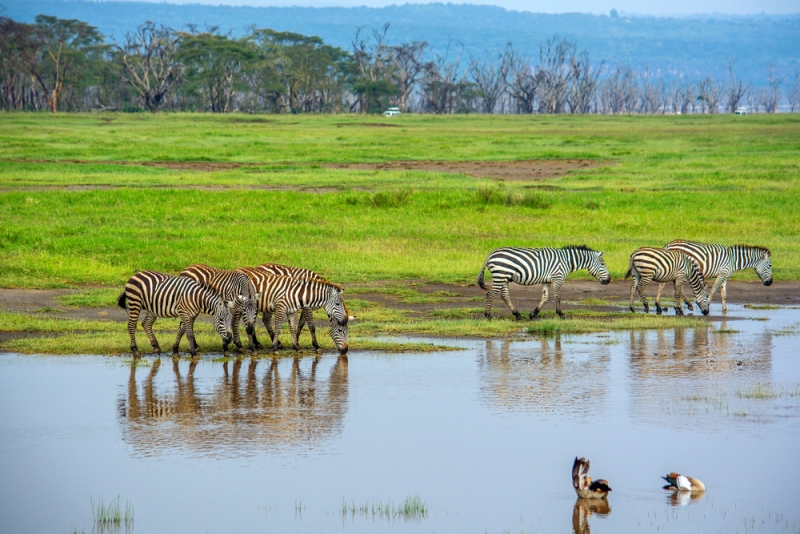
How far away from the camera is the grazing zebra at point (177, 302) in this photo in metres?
13.2

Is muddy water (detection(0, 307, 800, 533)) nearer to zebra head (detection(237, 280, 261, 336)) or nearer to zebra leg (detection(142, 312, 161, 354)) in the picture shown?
zebra head (detection(237, 280, 261, 336))

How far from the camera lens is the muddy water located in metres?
7.86

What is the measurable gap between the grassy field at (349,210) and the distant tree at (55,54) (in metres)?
47.6

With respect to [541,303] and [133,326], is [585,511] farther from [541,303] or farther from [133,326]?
[541,303]

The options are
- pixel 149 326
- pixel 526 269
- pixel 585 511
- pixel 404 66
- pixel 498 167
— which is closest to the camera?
pixel 585 511

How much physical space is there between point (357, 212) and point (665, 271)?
10582 millimetres

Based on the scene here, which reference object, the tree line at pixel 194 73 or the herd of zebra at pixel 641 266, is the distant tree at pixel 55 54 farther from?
the herd of zebra at pixel 641 266

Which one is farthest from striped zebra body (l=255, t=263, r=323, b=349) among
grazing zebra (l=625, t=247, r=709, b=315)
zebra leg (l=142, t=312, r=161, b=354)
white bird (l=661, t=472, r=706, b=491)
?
white bird (l=661, t=472, r=706, b=491)

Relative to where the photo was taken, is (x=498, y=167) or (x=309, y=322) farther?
(x=498, y=167)

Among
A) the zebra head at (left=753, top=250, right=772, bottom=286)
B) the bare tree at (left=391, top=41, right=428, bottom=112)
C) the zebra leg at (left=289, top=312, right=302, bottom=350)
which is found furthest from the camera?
the bare tree at (left=391, top=41, right=428, bottom=112)

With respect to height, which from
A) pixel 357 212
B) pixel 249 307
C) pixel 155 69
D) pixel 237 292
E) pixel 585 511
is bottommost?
pixel 585 511

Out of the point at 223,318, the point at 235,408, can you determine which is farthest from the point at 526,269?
the point at 235,408

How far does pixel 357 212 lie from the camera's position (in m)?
26.5

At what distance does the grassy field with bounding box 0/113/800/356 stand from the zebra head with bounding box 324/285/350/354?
1812mm
